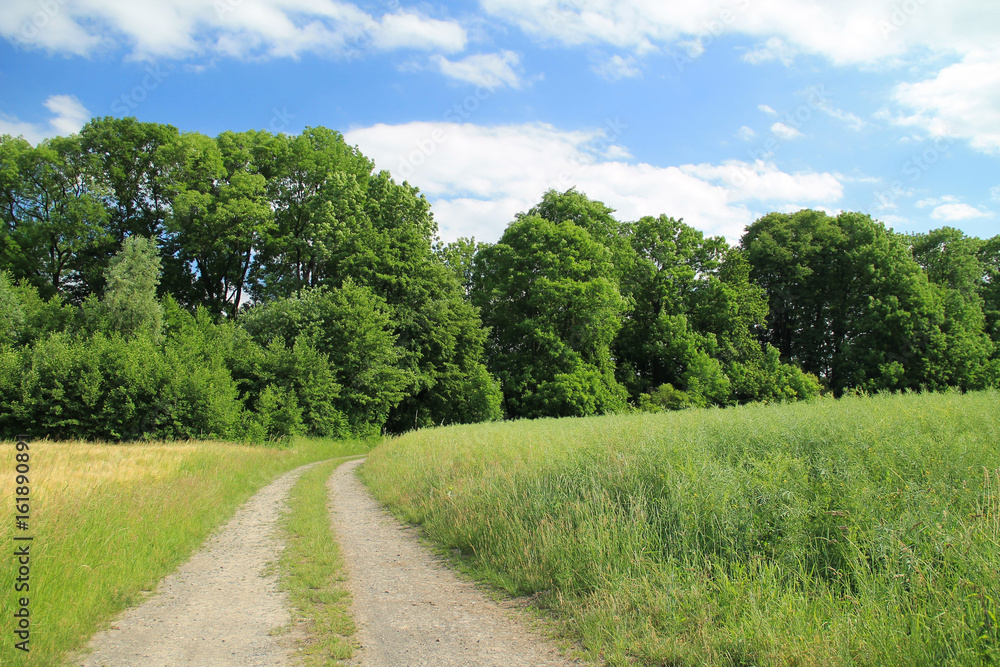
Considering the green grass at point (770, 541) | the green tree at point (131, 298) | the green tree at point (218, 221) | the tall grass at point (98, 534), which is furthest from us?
the green tree at point (218, 221)

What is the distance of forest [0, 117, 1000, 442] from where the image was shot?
31797 mm

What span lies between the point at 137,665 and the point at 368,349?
30.9 meters

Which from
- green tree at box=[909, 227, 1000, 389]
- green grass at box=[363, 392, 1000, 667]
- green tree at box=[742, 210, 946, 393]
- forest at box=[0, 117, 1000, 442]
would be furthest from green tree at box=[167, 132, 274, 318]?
green tree at box=[909, 227, 1000, 389]

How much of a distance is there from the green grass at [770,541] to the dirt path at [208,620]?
253cm

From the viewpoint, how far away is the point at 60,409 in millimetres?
24734

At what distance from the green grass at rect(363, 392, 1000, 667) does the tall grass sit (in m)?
4.01

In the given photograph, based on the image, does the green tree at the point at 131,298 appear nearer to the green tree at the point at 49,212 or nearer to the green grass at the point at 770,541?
the green tree at the point at 49,212

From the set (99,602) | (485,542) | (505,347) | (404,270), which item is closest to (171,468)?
(99,602)

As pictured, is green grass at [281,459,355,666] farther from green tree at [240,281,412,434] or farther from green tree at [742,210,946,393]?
green tree at [742,210,946,393]

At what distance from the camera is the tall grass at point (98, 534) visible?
4.67 metres

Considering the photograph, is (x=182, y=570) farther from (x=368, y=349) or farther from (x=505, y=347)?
(x=505, y=347)

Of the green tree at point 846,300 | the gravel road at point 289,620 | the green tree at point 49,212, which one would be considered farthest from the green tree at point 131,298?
the green tree at point 846,300

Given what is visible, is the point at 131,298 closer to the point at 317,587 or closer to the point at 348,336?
the point at 348,336

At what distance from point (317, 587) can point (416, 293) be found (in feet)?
107
